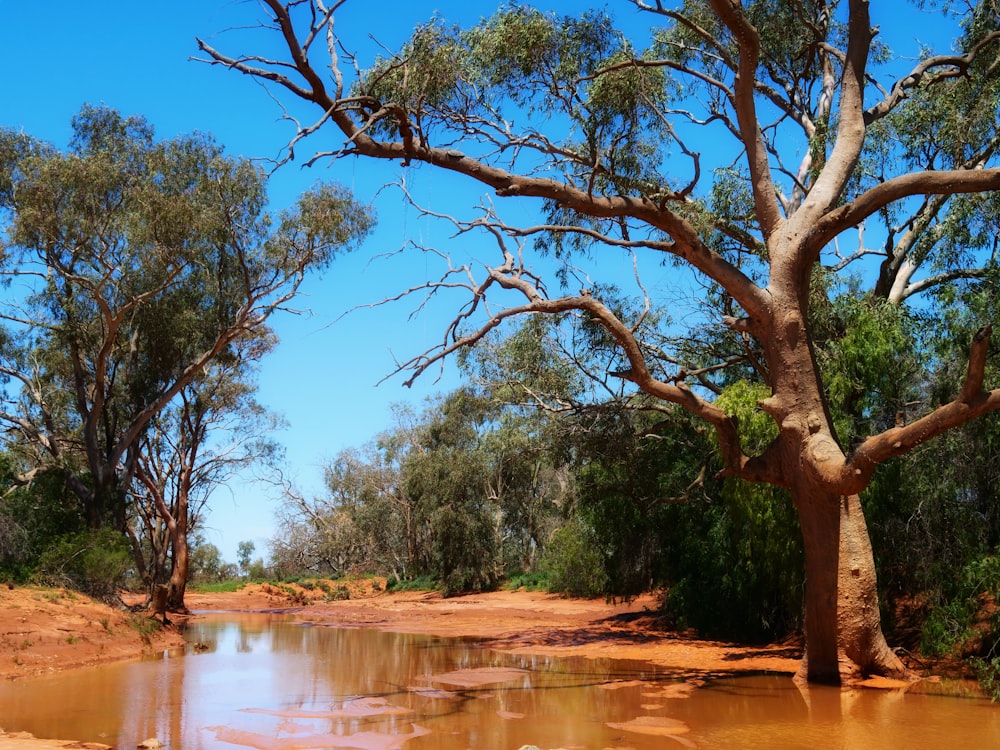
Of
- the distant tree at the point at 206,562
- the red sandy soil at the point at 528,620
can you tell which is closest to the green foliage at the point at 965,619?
the red sandy soil at the point at 528,620

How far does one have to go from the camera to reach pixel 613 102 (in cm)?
1184

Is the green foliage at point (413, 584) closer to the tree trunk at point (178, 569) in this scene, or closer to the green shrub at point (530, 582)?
the green shrub at point (530, 582)

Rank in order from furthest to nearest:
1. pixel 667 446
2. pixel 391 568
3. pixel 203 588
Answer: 1. pixel 391 568
2. pixel 203 588
3. pixel 667 446

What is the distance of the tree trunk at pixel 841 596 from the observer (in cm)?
973

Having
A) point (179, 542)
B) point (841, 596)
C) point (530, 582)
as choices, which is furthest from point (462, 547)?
point (841, 596)

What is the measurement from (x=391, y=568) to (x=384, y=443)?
709 cm

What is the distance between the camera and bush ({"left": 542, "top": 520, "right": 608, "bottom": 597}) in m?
22.0

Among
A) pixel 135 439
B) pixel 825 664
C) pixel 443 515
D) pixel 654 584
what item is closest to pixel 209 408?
pixel 135 439

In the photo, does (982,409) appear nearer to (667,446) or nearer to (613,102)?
(613,102)

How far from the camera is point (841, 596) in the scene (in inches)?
384

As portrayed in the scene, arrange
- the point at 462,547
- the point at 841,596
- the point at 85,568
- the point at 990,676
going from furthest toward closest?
the point at 462,547 < the point at 85,568 < the point at 841,596 < the point at 990,676

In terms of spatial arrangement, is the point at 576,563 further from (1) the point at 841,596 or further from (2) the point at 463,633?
(1) the point at 841,596

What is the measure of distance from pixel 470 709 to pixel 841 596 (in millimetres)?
4371

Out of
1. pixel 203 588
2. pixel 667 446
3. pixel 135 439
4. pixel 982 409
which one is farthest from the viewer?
pixel 203 588
